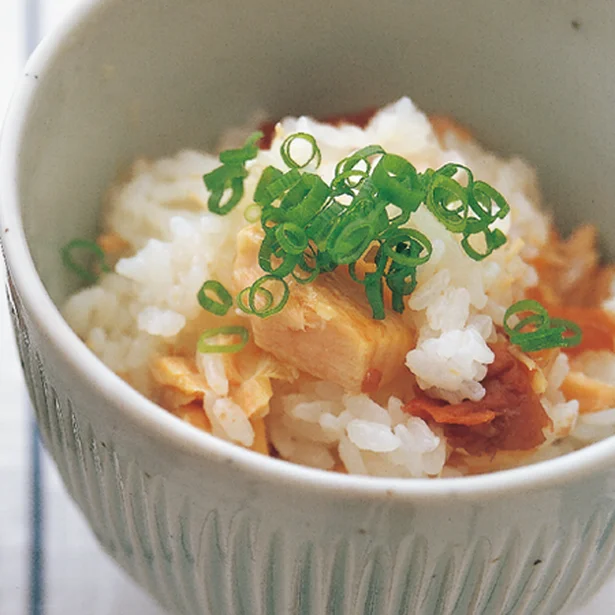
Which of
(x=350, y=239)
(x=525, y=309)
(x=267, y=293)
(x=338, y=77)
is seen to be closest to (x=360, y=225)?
(x=350, y=239)

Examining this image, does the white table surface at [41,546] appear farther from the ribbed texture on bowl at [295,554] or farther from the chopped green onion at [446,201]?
the chopped green onion at [446,201]

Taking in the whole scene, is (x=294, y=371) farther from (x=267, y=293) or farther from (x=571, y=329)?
(x=571, y=329)

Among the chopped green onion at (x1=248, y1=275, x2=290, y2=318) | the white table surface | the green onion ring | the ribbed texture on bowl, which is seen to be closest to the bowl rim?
the ribbed texture on bowl

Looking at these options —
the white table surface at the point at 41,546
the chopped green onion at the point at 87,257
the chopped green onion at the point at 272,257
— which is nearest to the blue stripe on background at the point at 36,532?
the white table surface at the point at 41,546

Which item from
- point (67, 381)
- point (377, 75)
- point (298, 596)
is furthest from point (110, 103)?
point (298, 596)

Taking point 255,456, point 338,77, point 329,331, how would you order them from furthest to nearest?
1. point 338,77
2. point 329,331
3. point 255,456

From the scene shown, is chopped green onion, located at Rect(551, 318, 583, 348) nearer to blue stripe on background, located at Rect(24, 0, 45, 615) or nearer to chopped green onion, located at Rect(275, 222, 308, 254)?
chopped green onion, located at Rect(275, 222, 308, 254)

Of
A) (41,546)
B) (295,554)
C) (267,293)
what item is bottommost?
(41,546)
